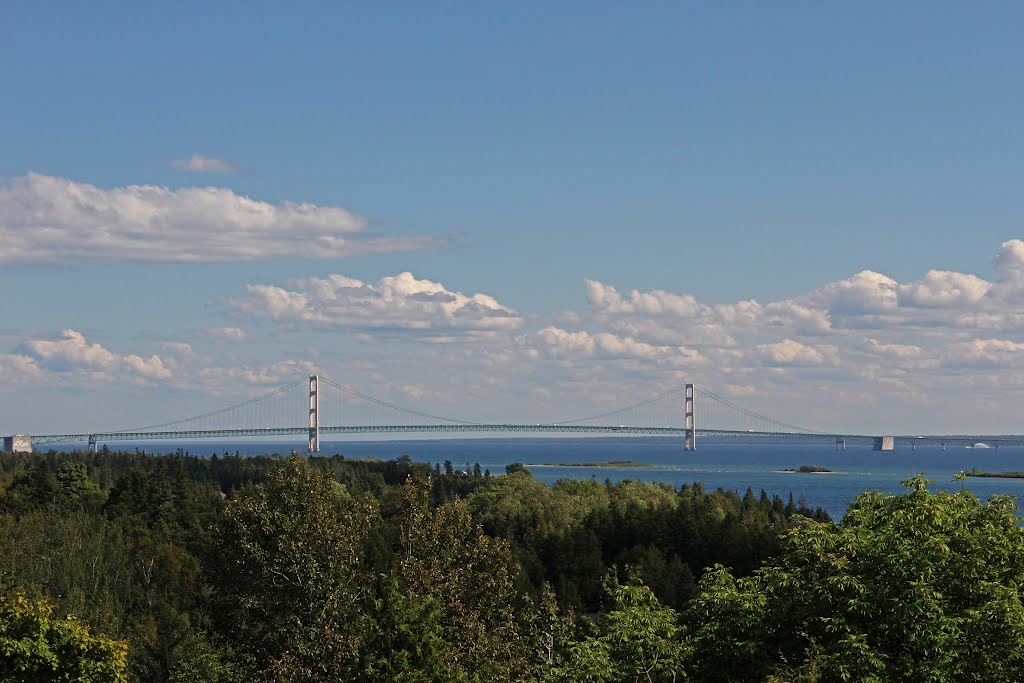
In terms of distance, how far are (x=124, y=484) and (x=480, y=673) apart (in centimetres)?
6600

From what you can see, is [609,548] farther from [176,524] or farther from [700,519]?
[176,524]

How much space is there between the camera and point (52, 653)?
87.6ft

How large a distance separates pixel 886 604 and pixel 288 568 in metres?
12.3

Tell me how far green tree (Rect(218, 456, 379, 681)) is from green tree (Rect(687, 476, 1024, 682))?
7987mm

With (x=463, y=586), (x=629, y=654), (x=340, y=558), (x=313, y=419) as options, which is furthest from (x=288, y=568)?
→ (x=313, y=419)

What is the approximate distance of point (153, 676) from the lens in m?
44.5

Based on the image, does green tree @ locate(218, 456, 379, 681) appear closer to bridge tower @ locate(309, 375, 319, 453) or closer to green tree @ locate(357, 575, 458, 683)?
green tree @ locate(357, 575, 458, 683)

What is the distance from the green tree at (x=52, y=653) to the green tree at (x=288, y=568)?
2.79 m

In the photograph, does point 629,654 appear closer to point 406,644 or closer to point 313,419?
point 406,644

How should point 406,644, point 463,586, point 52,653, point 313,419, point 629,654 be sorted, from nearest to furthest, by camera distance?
point 629,654 → point 406,644 → point 463,586 → point 52,653 → point 313,419

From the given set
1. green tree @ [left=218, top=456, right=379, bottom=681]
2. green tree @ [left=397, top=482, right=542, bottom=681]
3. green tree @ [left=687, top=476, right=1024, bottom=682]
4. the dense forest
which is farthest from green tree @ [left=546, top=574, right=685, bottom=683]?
green tree @ [left=218, top=456, right=379, bottom=681]

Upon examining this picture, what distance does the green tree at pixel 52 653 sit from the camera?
2641 centimetres

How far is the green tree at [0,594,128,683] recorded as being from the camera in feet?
86.6

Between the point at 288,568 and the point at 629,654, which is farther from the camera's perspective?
the point at 288,568
